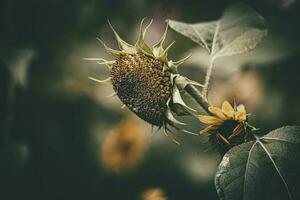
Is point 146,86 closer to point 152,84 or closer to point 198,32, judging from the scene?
point 152,84

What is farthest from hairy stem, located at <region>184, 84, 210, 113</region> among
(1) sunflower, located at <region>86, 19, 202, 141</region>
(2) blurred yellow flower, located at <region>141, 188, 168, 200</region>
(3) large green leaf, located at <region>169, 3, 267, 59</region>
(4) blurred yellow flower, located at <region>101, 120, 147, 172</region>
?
(4) blurred yellow flower, located at <region>101, 120, 147, 172</region>

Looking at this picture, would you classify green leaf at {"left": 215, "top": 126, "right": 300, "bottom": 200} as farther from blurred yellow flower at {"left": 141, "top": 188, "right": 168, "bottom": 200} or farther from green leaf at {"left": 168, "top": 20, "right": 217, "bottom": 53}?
blurred yellow flower at {"left": 141, "top": 188, "right": 168, "bottom": 200}

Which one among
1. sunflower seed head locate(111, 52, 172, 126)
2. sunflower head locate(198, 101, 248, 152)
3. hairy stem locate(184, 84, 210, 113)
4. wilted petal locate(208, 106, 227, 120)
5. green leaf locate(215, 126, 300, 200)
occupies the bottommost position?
green leaf locate(215, 126, 300, 200)

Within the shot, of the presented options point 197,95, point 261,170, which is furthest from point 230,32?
point 261,170

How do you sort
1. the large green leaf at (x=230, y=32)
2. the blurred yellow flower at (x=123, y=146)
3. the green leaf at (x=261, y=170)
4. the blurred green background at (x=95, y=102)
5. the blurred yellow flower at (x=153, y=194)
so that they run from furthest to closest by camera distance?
the blurred yellow flower at (x=123, y=146) < the blurred green background at (x=95, y=102) < the blurred yellow flower at (x=153, y=194) < the large green leaf at (x=230, y=32) < the green leaf at (x=261, y=170)

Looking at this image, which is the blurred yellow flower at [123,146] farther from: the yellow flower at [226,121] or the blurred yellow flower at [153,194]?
the yellow flower at [226,121]

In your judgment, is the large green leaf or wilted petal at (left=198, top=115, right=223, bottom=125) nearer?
wilted petal at (left=198, top=115, right=223, bottom=125)

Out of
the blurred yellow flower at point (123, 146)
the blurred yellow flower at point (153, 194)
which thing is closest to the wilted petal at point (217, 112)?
the blurred yellow flower at point (153, 194)
